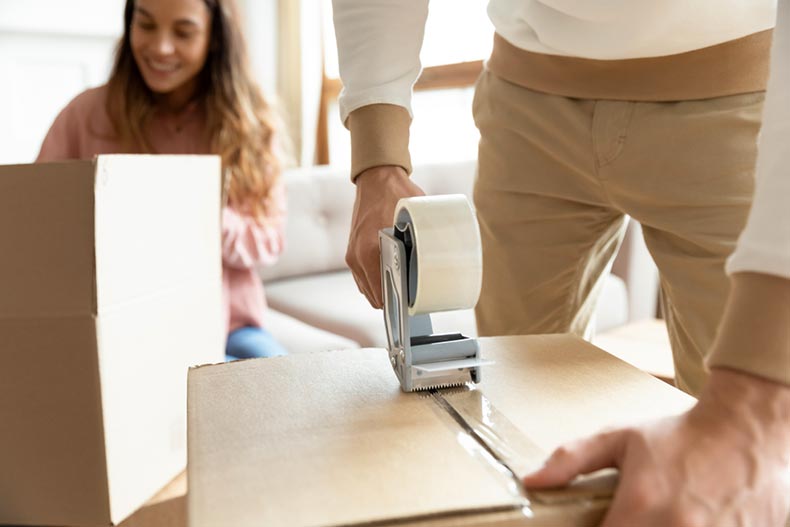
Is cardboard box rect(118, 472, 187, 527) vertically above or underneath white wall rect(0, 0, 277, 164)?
underneath

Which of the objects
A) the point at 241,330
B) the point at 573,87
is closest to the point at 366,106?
the point at 573,87

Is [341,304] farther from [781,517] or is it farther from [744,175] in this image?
[781,517]

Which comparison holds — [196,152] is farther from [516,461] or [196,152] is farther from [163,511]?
[516,461]

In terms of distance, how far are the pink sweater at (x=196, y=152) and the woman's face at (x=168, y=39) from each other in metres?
0.10

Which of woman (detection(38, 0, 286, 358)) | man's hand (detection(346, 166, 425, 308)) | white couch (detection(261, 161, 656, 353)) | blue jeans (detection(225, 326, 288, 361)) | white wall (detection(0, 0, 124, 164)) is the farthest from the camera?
white wall (detection(0, 0, 124, 164))

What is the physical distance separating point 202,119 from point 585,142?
110 centimetres

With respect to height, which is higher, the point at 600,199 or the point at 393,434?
the point at 600,199

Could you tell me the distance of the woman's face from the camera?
1556 millimetres

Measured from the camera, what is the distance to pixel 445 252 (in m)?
0.54

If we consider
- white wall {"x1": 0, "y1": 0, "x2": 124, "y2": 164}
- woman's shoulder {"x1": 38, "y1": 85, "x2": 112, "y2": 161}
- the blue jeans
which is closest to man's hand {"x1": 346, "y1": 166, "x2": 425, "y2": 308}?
the blue jeans

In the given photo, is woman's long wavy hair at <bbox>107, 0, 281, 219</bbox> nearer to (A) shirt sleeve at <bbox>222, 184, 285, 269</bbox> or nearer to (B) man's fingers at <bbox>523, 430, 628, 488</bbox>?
(A) shirt sleeve at <bbox>222, 184, 285, 269</bbox>

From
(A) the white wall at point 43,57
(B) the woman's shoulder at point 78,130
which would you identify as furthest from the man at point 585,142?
(A) the white wall at point 43,57

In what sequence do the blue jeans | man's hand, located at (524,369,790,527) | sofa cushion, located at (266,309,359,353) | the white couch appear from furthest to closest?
the white couch < sofa cushion, located at (266,309,359,353) < the blue jeans < man's hand, located at (524,369,790,527)

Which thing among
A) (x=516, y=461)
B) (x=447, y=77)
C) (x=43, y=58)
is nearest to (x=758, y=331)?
(x=516, y=461)
